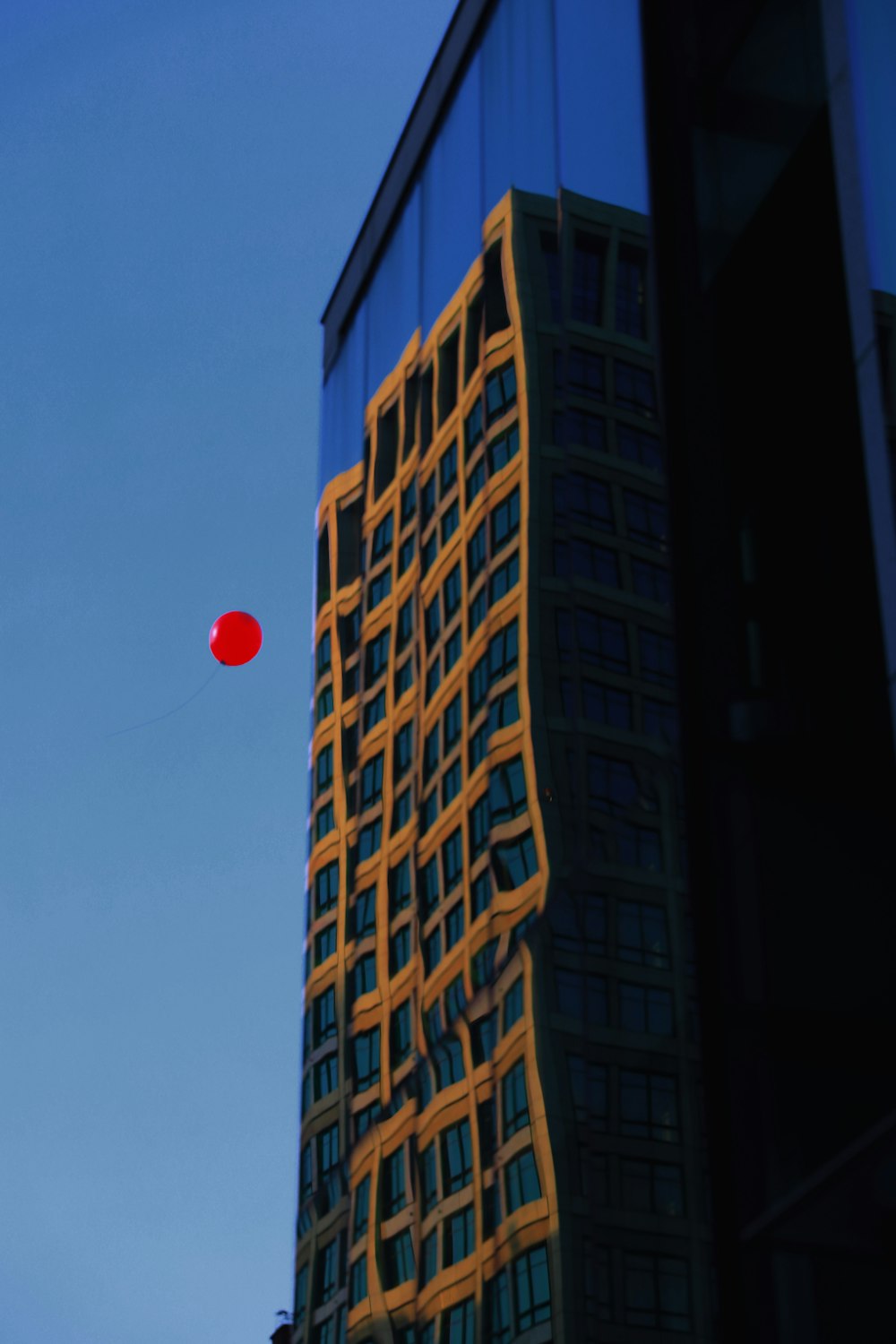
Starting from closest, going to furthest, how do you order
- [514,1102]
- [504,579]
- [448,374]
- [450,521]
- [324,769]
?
[514,1102]
[504,579]
[450,521]
[448,374]
[324,769]

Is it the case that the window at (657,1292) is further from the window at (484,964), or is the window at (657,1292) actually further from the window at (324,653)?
the window at (324,653)

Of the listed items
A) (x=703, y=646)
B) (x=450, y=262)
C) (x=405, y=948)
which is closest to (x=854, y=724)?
(x=703, y=646)

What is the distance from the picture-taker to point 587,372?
47.4ft

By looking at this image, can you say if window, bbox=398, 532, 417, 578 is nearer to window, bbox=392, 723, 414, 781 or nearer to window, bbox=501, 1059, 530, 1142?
window, bbox=392, 723, 414, 781

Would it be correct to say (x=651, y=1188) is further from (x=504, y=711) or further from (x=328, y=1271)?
(x=328, y=1271)

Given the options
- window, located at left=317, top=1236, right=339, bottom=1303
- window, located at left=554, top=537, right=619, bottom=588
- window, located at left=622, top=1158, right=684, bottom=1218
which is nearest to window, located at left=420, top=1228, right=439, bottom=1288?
window, located at left=317, top=1236, right=339, bottom=1303

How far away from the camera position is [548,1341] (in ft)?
38.2

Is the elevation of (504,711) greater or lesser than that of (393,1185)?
greater

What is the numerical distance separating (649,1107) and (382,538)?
30.9ft

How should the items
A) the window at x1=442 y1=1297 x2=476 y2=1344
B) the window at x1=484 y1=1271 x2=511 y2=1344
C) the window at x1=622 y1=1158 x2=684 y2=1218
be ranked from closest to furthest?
the window at x1=622 y1=1158 x2=684 y2=1218
the window at x1=484 y1=1271 x2=511 y2=1344
the window at x1=442 y1=1297 x2=476 y2=1344

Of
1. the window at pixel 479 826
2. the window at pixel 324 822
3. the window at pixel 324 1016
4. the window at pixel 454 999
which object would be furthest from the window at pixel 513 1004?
the window at pixel 324 822

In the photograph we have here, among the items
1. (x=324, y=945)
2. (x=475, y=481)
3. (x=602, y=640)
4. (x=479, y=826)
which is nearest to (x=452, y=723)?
(x=479, y=826)

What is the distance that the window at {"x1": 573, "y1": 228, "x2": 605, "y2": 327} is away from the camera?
47.8 feet

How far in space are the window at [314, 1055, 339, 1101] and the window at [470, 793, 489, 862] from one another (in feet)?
12.7
